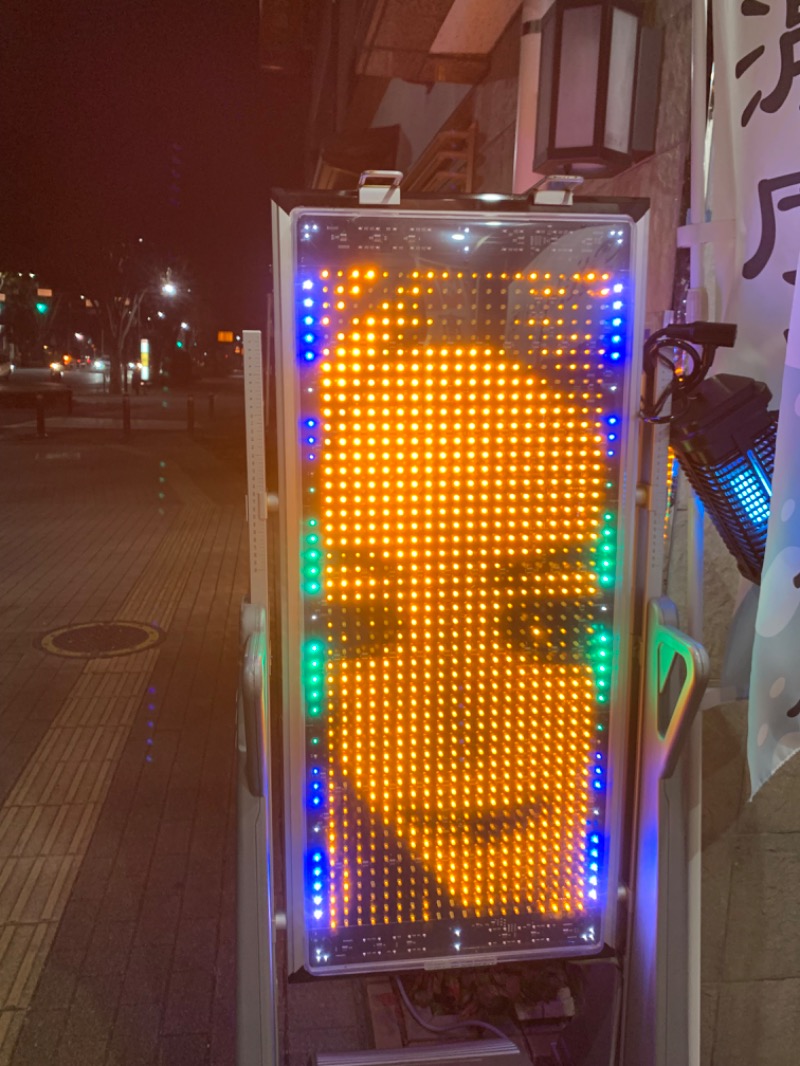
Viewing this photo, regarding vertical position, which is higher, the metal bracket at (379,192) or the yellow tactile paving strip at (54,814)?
the metal bracket at (379,192)

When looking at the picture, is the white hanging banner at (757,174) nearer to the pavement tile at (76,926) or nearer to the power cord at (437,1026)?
the power cord at (437,1026)

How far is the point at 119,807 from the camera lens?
15.1 feet

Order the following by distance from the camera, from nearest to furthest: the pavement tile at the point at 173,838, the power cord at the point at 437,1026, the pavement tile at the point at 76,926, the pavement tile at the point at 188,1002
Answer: the power cord at the point at 437,1026, the pavement tile at the point at 188,1002, the pavement tile at the point at 76,926, the pavement tile at the point at 173,838

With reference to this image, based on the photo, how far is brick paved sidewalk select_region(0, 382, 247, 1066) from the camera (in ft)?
10.6

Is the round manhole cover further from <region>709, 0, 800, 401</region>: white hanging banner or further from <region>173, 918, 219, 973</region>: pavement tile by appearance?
<region>709, 0, 800, 401</region>: white hanging banner

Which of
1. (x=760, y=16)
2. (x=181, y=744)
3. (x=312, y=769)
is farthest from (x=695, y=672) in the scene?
(x=181, y=744)

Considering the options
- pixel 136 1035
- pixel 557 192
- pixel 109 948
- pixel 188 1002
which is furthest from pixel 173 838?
pixel 557 192

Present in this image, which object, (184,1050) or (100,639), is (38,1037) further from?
(100,639)

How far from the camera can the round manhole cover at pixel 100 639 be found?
6750mm

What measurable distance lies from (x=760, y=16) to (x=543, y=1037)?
320cm

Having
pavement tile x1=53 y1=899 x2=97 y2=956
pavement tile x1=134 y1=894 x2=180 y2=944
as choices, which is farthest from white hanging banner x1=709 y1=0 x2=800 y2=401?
pavement tile x1=53 y1=899 x2=97 y2=956

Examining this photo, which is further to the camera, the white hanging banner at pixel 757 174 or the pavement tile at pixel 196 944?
the pavement tile at pixel 196 944

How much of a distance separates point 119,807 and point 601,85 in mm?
3971

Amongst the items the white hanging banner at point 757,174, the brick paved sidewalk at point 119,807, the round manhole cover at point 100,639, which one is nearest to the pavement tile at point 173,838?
the brick paved sidewalk at point 119,807
